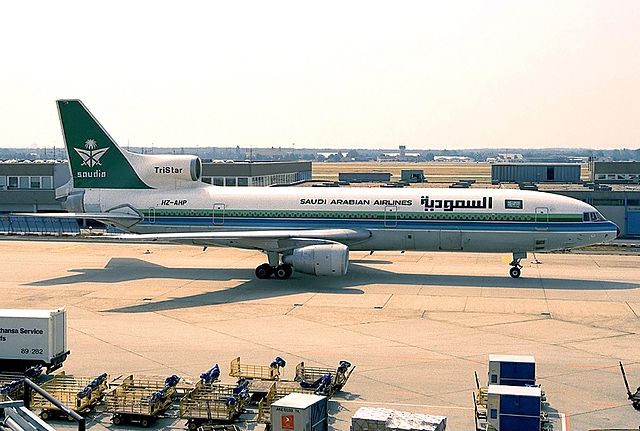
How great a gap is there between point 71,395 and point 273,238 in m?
20.8

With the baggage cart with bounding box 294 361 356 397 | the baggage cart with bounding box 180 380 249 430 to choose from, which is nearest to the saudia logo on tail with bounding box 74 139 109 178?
the baggage cart with bounding box 294 361 356 397

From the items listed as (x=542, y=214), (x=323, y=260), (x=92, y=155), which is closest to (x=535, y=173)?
(x=542, y=214)

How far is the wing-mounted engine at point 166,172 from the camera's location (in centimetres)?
4834

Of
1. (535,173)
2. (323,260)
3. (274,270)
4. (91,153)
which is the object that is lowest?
(274,270)

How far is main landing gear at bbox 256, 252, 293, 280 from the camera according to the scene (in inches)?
1743

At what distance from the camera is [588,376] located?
1041 inches

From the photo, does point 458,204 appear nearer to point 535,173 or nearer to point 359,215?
point 359,215

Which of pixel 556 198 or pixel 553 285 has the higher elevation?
pixel 556 198

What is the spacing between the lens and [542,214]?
143 feet

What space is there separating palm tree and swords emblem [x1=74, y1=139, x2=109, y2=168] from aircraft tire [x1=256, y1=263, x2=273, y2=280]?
11845 millimetres

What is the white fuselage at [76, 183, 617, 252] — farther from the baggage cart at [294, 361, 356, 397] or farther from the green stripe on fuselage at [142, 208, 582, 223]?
the baggage cart at [294, 361, 356, 397]

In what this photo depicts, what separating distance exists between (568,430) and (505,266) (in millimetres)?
29356

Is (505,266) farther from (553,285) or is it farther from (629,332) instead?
(629,332)

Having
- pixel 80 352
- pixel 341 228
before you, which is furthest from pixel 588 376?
pixel 341 228
